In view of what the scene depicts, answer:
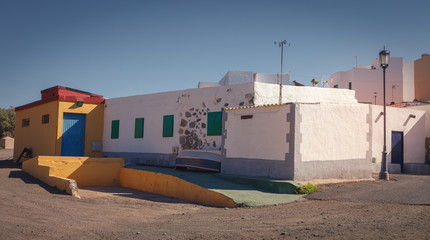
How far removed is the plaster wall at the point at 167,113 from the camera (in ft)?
50.7

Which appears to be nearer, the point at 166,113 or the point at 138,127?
the point at 166,113

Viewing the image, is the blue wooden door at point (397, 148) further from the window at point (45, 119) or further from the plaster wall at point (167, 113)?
the window at point (45, 119)

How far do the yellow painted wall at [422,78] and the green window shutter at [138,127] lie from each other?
23582mm

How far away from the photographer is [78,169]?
47.4 feet

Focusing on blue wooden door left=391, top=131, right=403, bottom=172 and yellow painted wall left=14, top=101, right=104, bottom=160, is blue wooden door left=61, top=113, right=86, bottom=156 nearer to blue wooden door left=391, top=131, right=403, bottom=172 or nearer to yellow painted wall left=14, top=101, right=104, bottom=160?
yellow painted wall left=14, top=101, right=104, bottom=160

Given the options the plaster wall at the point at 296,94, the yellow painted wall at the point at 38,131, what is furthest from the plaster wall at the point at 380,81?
the yellow painted wall at the point at 38,131

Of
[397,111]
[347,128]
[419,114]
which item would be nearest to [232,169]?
[347,128]

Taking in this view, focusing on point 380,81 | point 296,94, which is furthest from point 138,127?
point 380,81

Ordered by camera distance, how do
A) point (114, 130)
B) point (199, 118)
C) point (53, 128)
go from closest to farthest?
1. point (199, 118)
2. point (53, 128)
3. point (114, 130)

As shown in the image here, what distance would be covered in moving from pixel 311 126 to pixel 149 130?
354 inches

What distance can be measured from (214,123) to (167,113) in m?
2.82

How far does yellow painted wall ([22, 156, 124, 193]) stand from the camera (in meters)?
13.7

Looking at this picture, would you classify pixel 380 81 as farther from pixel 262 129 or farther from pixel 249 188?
pixel 249 188

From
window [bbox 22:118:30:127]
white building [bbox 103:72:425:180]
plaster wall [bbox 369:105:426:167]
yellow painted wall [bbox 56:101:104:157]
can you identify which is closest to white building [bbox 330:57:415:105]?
white building [bbox 103:72:425:180]
